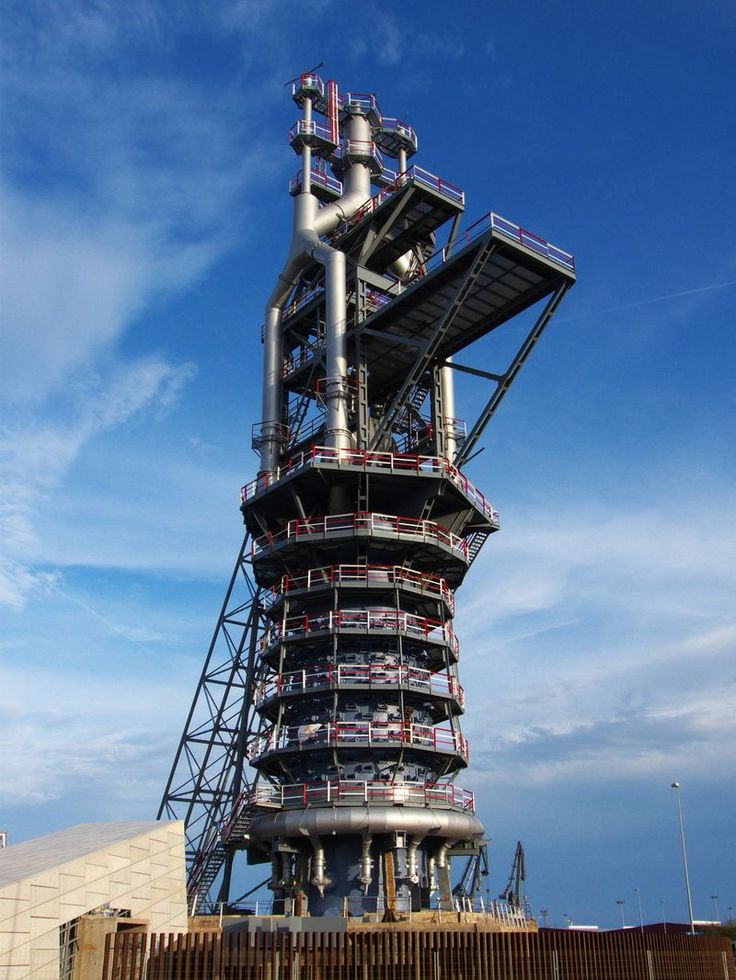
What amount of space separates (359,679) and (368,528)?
740 centimetres

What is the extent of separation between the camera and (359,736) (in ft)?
156

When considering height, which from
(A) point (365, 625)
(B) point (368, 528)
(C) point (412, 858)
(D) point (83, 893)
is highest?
(B) point (368, 528)

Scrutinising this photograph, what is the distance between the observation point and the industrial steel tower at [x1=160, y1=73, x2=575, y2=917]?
4653 cm

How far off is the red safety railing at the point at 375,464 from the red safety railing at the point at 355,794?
15111 millimetres

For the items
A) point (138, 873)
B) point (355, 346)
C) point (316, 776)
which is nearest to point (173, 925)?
point (138, 873)

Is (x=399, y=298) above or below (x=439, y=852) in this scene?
above

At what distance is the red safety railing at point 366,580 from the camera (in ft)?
168

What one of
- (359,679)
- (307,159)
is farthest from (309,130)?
(359,679)

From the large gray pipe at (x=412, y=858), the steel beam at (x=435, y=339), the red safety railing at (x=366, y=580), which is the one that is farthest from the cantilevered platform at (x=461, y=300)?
the large gray pipe at (x=412, y=858)

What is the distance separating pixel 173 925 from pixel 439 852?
54.7 feet

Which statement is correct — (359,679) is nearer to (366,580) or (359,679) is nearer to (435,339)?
(366,580)

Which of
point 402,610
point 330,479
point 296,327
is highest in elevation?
point 296,327

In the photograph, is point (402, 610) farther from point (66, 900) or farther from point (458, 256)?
point (66, 900)

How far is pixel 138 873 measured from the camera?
33094 mm
